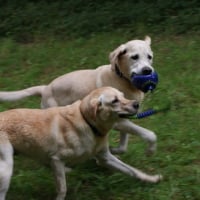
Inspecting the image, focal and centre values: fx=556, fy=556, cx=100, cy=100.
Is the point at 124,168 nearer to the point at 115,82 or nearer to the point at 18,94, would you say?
the point at 115,82

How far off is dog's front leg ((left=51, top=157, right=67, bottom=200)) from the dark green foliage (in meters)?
5.35

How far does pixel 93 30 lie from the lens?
1025 centimetres

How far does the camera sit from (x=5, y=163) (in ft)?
15.9

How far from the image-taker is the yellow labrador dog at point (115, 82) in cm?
565

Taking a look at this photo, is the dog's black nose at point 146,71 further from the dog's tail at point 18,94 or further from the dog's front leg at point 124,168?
the dog's tail at point 18,94

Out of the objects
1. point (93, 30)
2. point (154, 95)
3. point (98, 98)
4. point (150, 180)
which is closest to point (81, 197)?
point (150, 180)

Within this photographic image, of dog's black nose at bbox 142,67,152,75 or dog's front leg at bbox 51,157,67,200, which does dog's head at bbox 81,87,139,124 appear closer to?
dog's front leg at bbox 51,157,67,200

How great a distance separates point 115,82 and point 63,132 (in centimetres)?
106

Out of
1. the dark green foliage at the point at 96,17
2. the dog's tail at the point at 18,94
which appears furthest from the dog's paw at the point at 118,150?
the dark green foliage at the point at 96,17

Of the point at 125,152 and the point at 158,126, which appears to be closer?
the point at 125,152

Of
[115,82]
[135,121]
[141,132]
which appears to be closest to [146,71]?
[115,82]

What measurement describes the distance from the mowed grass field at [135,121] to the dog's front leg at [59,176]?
0.75 ft

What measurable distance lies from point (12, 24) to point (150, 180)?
21.5ft

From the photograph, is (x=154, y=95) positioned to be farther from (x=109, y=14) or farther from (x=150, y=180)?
(x=109, y=14)
